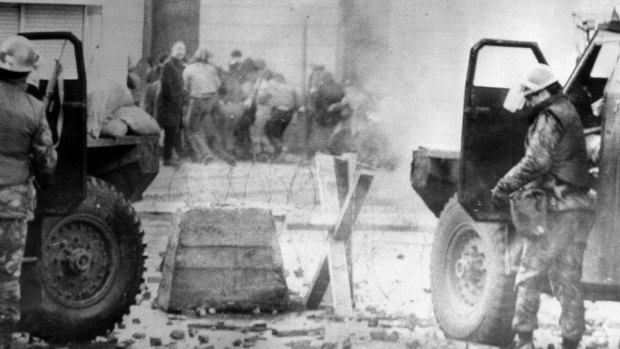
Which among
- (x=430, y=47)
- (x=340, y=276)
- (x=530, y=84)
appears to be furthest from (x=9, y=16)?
(x=530, y=84)

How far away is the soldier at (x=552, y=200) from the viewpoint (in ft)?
26.3

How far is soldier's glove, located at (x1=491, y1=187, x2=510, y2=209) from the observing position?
327 inches

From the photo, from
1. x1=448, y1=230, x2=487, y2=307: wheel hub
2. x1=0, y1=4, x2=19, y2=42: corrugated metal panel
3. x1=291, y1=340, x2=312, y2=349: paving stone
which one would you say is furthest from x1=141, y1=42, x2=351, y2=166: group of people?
x1=291, y1=340, x2=312, y2=349: paving stone

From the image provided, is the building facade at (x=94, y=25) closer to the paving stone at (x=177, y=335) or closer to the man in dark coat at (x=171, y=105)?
the man in dark coat at (x=171, y=105)

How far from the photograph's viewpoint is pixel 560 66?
17.0m

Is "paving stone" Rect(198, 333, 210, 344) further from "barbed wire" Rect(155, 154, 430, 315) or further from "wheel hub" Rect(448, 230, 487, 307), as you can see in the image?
"barbed wire" Rect(155, 154, 430, 315)

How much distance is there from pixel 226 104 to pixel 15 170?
1271cm

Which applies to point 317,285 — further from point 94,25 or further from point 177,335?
point 94,25

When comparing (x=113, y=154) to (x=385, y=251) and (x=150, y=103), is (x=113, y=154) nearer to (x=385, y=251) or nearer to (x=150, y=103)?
(x=385, y=251)

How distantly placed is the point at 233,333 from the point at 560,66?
9306mm

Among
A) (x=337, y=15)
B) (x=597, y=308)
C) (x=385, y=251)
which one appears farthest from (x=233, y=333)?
(x=337, y=15)

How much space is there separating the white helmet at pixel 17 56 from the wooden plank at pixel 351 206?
2741mm

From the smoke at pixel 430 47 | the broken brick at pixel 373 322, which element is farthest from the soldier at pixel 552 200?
the smoke at pixel 430 47

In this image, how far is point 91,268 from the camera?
844cm
